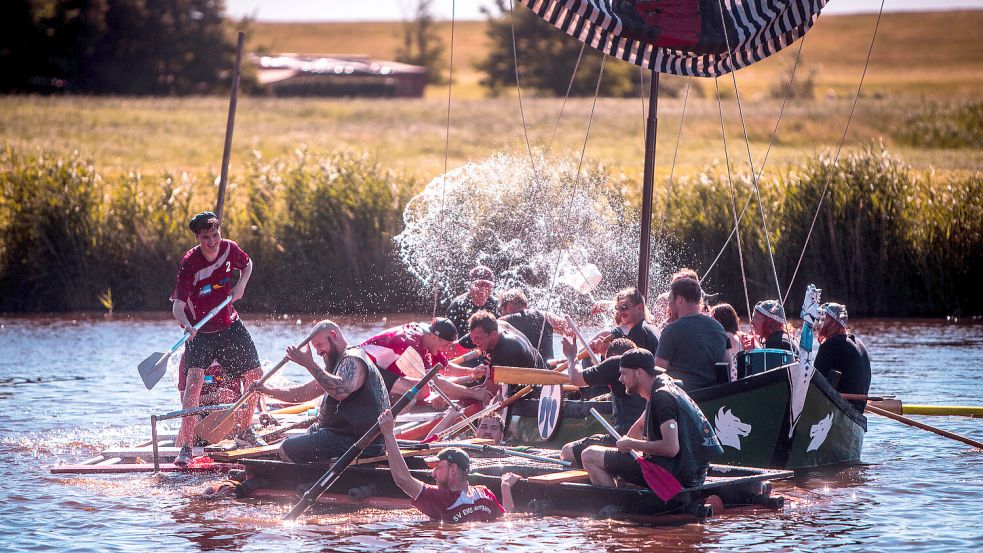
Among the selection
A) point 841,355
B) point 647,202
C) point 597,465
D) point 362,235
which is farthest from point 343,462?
point 362,235

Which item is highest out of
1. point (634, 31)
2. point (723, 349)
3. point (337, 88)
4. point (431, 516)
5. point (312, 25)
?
point (312, 25)

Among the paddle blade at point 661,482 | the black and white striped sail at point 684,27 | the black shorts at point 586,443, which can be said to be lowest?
the paddle blade at point 661,482

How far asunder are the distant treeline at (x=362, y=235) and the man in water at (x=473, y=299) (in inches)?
310

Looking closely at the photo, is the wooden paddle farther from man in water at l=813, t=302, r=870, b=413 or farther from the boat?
man in water at l=813, t=302, r=870, b=413

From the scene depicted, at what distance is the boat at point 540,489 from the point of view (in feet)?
32.1

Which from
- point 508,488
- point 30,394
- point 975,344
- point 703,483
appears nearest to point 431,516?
point 508,488

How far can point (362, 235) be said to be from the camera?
2362cm

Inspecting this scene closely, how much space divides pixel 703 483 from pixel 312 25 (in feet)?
398

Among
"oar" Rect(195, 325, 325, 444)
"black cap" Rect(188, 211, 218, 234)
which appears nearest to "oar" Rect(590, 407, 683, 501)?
"oar" Rect(195, 325, 325, 444)

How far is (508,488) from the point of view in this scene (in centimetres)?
1033

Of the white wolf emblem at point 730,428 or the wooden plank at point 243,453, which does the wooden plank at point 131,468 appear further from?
the white wolf emblem at point 730,428

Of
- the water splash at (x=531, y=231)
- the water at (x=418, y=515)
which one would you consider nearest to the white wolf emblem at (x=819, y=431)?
the water at (x=418, y=515)

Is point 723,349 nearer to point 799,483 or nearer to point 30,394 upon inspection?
point 799,483

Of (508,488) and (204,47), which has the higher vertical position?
(204,47)
